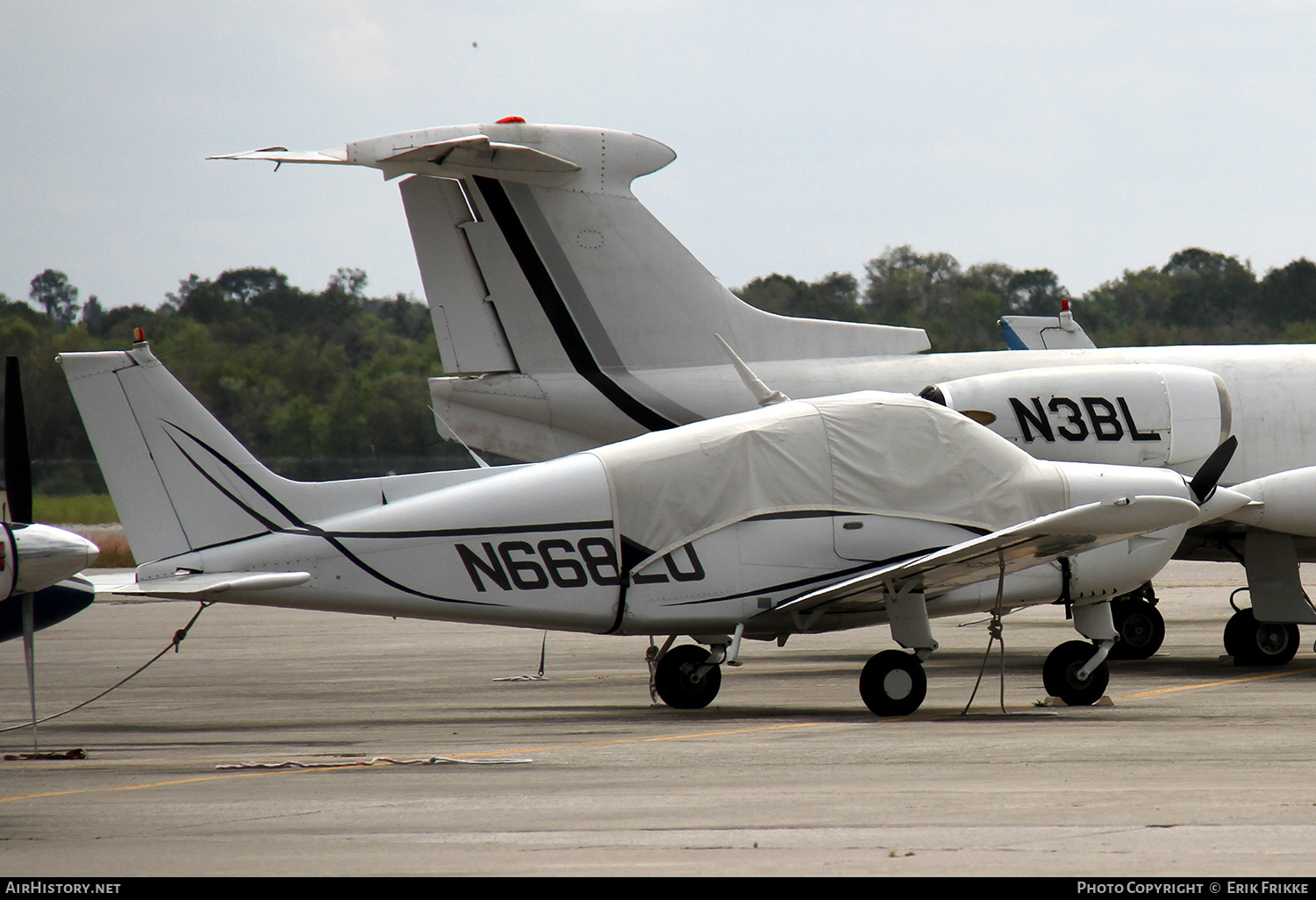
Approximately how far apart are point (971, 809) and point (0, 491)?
3635 cm

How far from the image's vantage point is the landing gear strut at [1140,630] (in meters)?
19.0

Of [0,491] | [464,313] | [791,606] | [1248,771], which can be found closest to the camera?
[1248,771]

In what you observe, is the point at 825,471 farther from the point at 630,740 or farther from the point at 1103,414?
the point at 1103,414

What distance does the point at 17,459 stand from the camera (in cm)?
1022

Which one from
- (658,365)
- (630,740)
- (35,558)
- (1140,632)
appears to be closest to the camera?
(35,558)

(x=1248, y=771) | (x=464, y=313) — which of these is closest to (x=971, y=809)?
(x=1248, y=771)

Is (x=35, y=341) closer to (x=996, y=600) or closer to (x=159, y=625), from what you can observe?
(x=159, y=625)

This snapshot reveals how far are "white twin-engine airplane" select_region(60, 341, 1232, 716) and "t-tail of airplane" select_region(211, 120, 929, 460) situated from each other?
171 inches

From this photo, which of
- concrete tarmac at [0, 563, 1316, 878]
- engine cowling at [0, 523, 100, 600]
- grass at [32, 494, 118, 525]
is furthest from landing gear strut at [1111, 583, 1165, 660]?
grass at [32, 494, 118, 525]

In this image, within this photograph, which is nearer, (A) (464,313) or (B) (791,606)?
(B) (791,606)

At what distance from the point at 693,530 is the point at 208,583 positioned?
396 centimetres

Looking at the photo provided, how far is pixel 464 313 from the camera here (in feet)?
57.8

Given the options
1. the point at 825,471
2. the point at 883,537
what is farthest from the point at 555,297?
the point at 883,537

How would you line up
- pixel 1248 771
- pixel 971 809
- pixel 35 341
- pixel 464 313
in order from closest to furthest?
1. pixel 971 809
2. pixel 1248 771
3. pixel 464 313
4. pixel 35 341
